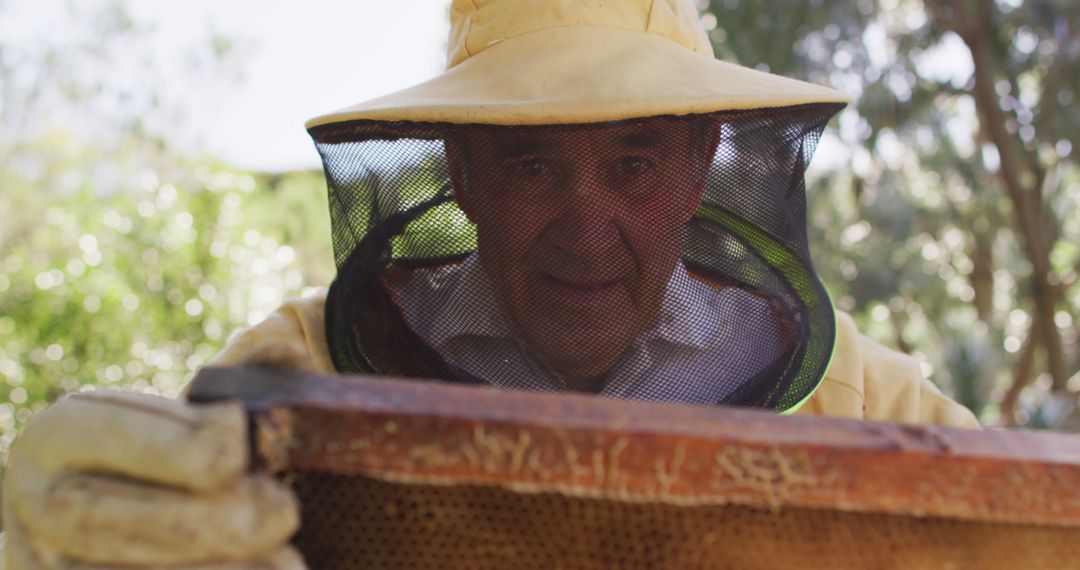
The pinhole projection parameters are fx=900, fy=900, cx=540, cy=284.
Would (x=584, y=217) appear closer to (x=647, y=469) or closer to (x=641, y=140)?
(x=641, y=140)

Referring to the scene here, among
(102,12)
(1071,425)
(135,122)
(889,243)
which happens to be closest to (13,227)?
(135,122)

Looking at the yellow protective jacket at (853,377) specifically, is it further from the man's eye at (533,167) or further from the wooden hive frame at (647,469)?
the wooden hive frame at (647,469)

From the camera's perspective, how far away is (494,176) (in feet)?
4.79

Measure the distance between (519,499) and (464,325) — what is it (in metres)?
0.70

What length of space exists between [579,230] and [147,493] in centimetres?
85

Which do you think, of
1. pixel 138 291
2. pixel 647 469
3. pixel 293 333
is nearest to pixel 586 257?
pixel 293 333

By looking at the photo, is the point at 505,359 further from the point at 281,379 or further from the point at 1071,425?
the point at 1071,425

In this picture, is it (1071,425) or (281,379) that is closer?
(281,379)

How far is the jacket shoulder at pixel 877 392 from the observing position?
5.20ft

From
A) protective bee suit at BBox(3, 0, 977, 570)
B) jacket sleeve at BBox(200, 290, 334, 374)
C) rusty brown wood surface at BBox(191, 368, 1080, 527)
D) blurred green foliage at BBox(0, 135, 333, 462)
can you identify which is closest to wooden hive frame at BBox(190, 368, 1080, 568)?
rusty brown wood surface at BBox(191, 368, 1080, 527)

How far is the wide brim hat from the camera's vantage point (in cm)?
134

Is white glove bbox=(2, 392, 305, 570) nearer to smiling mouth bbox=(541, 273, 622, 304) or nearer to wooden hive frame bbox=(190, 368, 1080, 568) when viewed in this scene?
wooden hive frame bbox=(190, 368, 1080, 568)

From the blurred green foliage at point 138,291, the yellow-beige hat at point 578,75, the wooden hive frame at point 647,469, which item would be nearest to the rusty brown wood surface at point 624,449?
the wooden hive frame at point 647,469

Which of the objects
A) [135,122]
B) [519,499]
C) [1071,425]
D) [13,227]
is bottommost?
[1071,425]
